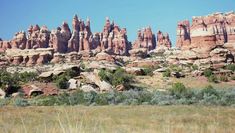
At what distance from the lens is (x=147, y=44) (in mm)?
163875

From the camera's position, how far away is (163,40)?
163250mm

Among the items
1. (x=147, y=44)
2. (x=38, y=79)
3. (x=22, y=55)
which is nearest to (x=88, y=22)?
(x=147, y=44)

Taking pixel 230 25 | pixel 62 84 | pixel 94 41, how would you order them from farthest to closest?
pixel 94 41 < pixel 230 25 < pixel 62 84

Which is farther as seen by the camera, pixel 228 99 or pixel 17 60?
pixel 17 60

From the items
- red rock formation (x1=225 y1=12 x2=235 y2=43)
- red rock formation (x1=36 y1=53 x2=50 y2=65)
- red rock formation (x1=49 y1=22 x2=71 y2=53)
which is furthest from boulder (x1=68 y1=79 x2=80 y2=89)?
red rock formation (x1=225 y1=12 x2=235 y2=43)

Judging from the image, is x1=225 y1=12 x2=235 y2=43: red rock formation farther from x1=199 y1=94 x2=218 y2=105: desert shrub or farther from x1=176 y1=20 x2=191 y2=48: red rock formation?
x1=199 y1=94 x2=218 y2=105: desert shrub

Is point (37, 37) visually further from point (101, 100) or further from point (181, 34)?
point (101, 100)

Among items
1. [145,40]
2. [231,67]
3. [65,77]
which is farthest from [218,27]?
[65,77]

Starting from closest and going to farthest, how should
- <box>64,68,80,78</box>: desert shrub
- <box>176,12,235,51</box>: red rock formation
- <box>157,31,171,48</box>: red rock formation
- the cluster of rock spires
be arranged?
<box>64,68,80,78</box>: desert shrub → the cluster of rock spires → <box>176,12,235,51</box>: red rock formation → <box>157,31,171,48</box>: red rock formation

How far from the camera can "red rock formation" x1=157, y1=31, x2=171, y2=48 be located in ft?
531

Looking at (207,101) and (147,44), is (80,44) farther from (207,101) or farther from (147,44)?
(207,101)

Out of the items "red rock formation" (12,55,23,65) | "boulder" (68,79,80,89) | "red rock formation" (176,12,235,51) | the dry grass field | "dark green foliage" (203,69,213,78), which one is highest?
"red rock formation" (176,12,235,51)

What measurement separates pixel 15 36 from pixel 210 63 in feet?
310

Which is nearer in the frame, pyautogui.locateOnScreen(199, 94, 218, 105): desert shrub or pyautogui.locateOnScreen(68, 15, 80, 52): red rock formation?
pyautogui.locateOnScreen(199, 94, 218, 105): desert shrub
